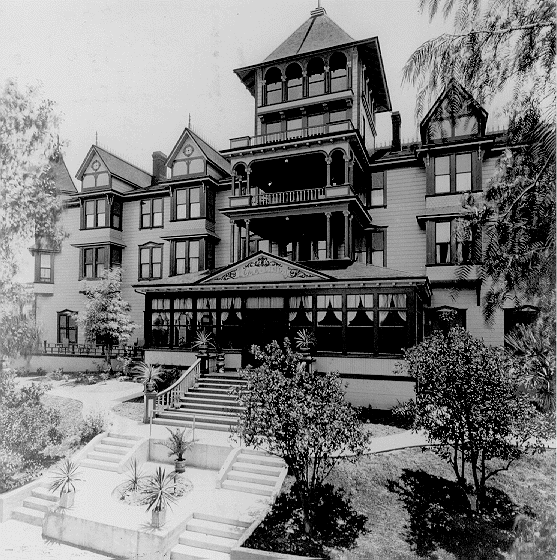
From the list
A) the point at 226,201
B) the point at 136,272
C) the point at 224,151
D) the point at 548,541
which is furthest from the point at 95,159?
the point at 548,541

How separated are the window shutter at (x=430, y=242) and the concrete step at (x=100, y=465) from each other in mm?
11808

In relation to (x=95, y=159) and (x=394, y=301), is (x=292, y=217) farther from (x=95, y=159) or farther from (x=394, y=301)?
(x=95, y=159)

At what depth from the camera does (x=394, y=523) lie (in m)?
7.52

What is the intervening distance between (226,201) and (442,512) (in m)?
14.5

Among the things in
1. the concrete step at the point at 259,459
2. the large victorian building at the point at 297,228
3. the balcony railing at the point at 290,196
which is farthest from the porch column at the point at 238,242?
the concrete step at the point at 259,459

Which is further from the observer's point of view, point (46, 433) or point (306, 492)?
point (46, 433)

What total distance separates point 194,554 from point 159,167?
16.4m

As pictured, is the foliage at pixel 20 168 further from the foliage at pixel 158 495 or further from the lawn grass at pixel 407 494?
the lawn grass at pixel 407 494

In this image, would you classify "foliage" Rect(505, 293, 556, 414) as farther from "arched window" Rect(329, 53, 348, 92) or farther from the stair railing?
"arched window" Rect(329, 53, 348, 92)

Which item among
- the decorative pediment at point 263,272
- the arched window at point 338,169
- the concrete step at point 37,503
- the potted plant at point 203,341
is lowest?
the concrete step at point 37,503

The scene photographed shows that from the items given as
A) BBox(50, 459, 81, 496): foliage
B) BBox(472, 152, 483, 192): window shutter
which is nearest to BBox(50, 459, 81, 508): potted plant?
BBox(50, 459, 81, 496): foliage

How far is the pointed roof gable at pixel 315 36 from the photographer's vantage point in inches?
349

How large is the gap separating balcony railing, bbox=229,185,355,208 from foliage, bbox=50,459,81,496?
11101 mm

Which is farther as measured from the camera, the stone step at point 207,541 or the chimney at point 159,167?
the chimney at point 159,167
